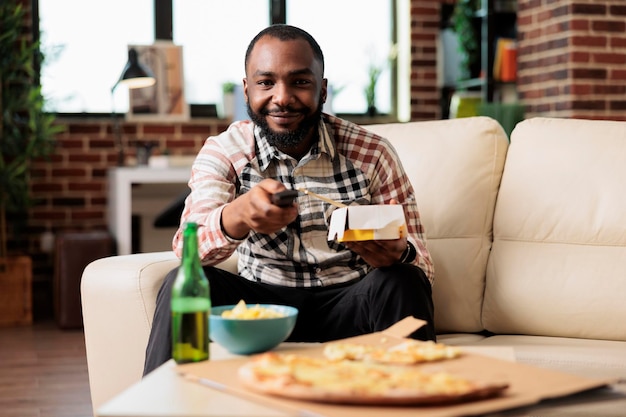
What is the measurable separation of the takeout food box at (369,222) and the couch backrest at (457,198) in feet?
2.15

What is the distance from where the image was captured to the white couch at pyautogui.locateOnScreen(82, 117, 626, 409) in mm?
2068

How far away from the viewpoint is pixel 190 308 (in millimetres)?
1313

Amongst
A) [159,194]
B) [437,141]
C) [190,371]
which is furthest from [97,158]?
[190,371]

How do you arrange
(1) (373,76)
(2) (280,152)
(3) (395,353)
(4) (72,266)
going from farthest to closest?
(1) (373,76) < (4) (72,266) < (2) (280,152) < (3) (395,353)

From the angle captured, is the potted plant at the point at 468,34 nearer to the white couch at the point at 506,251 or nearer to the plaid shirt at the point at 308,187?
the white couch at the point at 506,251

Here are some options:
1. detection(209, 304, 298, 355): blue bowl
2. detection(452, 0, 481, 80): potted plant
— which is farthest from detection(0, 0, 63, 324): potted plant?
detection(209, 304, 298, 355): blue bowl

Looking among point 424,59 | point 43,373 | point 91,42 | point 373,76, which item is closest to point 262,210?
point 43,373

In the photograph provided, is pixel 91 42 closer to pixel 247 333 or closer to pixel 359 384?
pixel 247 333

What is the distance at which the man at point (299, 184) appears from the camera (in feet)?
6.52

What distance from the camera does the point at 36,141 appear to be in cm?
442

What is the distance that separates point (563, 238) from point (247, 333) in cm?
113

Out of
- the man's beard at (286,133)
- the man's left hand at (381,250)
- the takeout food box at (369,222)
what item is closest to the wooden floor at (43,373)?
the man's beard at (286,133)

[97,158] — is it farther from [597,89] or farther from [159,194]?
[597,89]

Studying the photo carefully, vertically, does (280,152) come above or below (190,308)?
above
